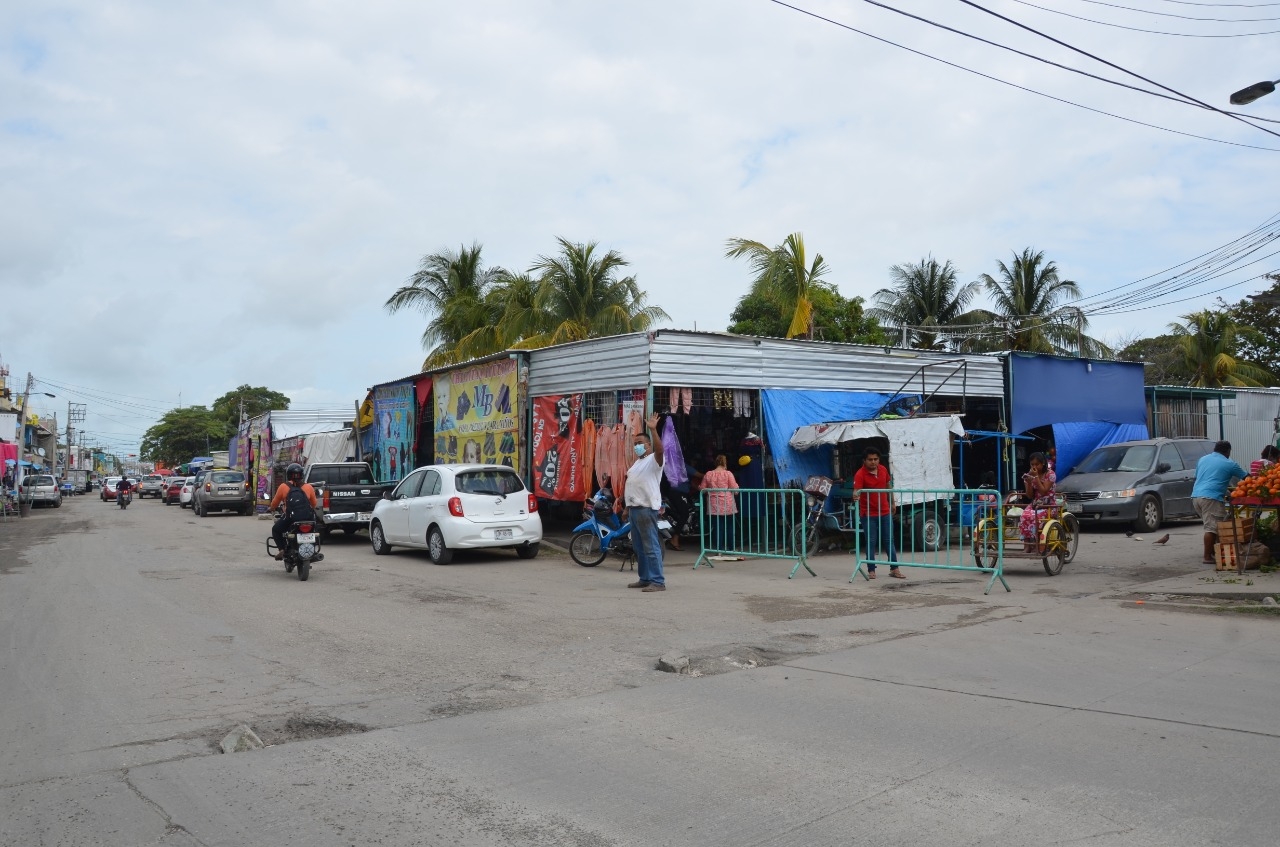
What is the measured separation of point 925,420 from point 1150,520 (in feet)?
20.1

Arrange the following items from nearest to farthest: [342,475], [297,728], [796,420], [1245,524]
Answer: [297,728] < [1245,524] < [796,420] < [342,475]

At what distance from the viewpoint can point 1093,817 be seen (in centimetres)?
427

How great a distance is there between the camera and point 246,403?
309 ft

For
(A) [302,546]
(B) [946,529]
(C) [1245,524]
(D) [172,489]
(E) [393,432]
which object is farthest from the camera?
(D) [172,489]

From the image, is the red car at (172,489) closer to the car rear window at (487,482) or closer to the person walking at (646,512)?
the car rear window at (487,482)

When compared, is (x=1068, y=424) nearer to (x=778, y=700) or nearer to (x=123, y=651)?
(x=778, y=700)

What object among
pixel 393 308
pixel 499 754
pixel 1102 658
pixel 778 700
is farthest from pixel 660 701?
pixel 393 308

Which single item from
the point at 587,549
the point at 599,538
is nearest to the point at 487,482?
the point at 587,549

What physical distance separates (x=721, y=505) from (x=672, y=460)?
4.79 feet

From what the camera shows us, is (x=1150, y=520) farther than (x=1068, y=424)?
No

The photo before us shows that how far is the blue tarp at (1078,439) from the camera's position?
69.4ft

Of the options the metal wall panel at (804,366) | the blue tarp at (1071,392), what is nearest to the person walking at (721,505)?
the metal wall panel at (804,366)

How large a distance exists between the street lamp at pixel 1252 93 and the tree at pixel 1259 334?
29873 mm

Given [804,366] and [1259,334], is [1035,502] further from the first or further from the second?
[1259,334]
